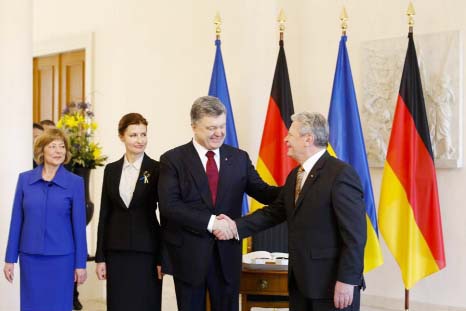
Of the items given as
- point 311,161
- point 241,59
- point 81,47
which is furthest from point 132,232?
point 81,47

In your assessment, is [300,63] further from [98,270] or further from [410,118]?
[98,270]

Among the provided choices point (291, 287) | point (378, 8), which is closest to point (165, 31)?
point (378, 8)

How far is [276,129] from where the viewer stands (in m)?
6.08

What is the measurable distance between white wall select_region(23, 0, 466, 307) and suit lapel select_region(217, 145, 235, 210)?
2860 millimetres

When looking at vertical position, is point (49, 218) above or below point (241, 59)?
below

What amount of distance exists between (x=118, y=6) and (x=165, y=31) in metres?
0.93

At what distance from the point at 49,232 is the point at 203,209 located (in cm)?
100

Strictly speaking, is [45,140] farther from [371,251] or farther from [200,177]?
[371,251]

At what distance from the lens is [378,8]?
20.4 feet

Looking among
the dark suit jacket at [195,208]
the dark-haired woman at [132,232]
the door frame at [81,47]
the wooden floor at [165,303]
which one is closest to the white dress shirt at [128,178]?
the dark-haired woman at [132,232]

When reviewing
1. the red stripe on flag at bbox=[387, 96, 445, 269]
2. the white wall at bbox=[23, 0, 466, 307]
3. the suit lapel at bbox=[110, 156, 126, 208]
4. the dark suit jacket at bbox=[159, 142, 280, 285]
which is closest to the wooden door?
the white wall at bbox=[23, 0, 466, 307]

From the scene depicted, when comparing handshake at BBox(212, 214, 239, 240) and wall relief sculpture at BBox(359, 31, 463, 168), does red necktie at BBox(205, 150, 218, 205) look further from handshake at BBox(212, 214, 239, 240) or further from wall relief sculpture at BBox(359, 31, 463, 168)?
wall relief sculpture at BBox(359, 31, 463, 168)

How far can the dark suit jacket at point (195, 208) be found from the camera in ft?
11.4

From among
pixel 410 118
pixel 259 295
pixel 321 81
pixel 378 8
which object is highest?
pixel 378 8
